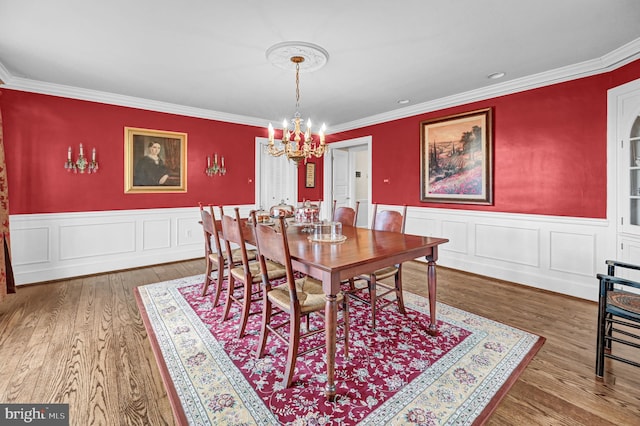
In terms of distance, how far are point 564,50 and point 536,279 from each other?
8.26 feet

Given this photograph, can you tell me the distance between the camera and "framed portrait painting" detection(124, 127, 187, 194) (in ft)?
14.6

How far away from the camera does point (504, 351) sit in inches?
87.9

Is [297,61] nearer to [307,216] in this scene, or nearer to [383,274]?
[307,216]

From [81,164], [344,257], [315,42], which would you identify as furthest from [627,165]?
[81,164]

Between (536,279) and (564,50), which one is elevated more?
(564,50)

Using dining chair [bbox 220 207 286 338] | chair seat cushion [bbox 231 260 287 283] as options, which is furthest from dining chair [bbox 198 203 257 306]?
chair seat cushion [bbox 231 260 287 283]

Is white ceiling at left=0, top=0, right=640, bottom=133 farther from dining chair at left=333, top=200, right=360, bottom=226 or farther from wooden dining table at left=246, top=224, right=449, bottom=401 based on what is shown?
wooden dining table at left=246, top=224, right=449, bottom=401

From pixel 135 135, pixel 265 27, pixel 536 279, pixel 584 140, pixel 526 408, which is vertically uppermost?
pixel 265 27

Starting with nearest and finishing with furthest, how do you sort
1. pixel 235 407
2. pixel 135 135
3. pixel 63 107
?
pixel 235 407 < pixel 63 107 < pixel 135 135

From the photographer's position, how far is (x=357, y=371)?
78.1 inches

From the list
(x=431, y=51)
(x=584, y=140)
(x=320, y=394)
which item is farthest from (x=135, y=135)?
(x=584, y=140)

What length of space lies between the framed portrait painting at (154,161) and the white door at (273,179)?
4.48ft

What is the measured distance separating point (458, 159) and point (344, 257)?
3252 millimetres

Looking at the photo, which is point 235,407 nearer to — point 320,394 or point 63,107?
point 320,394
